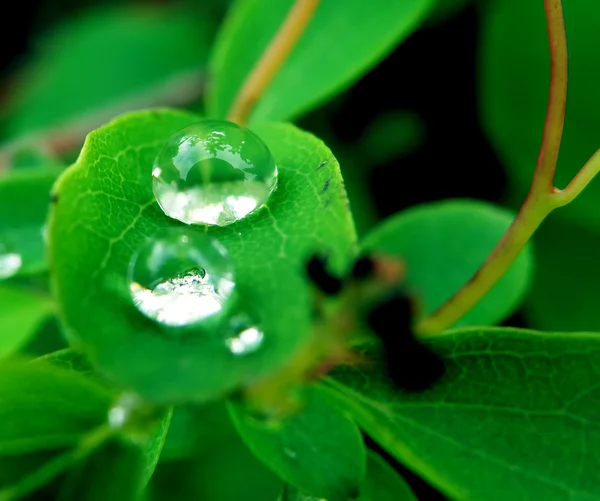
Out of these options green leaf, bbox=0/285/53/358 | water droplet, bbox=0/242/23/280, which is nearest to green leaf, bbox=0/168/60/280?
water droplet, bbox=0/242/23/280

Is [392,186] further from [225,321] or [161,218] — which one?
[225,321]

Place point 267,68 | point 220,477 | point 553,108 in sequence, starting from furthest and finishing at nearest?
point 220,477 < point 267,68 < point 553,108

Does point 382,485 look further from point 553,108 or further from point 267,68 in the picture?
point 267,68

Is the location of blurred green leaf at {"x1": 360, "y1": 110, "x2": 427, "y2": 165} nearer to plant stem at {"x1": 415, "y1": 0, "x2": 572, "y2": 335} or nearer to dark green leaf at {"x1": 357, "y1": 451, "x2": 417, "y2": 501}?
plant stem at {"x1": 415, "y1": 0, "x2": 572, "y2": 335}

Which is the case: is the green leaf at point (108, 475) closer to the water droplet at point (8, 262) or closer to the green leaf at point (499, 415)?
the green leaf at point (499, 415)

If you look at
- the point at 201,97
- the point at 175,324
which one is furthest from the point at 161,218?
the point at 201,97

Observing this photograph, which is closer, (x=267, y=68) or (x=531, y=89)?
(x=267, y=68)

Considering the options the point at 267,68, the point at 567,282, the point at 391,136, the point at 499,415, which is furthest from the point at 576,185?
the point at 391,136

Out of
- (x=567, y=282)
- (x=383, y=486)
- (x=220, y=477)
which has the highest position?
(x=383, y=486)
